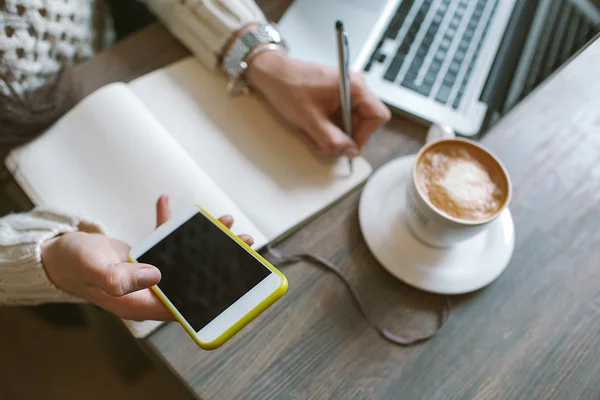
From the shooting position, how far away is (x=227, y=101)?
589mm

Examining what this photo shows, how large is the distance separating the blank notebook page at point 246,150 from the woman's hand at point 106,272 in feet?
0.27

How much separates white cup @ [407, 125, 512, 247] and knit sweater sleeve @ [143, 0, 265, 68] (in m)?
0.29

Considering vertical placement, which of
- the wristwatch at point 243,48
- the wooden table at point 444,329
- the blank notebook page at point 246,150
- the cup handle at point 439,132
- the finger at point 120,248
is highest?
the wristwatch at point 243,48

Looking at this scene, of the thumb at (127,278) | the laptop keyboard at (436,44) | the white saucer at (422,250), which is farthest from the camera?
the laptop keyboard at (436,44)

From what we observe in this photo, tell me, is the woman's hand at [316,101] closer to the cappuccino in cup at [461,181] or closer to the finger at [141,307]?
the cappuccino in cup at [461,181]

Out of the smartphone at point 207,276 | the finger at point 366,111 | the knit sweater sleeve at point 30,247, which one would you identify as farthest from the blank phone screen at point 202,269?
the finger at point 366,111

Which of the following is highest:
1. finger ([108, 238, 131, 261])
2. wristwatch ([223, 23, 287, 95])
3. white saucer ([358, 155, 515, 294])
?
wristwatch ([223, 23, 287, 95])

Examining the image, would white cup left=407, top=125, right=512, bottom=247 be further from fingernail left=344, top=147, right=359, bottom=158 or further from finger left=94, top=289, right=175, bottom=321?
finger left=94, top=289, right=175, bottom=321

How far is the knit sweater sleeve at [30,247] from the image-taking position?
1.49ft

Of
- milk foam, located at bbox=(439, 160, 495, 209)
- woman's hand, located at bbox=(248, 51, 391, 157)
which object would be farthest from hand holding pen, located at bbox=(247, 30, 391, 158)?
milk foam, located at bbox=(439, 160, 495, 209)

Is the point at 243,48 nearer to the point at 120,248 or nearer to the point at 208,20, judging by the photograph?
the point at 208,20

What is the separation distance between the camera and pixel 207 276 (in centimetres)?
40

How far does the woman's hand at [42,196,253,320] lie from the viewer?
0.37 m

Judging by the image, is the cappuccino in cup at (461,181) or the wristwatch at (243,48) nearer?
the cappuccino in cup at (461,181)
